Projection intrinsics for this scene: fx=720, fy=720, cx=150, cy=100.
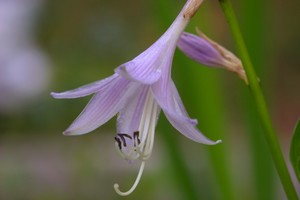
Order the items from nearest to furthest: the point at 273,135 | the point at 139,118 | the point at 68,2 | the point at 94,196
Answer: the point at 273,135 < the point at 139,118 < the point at 94,196 < the point at 68,2

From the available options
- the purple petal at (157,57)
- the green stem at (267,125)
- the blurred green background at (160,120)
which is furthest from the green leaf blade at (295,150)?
the blurred green background at (160,120)

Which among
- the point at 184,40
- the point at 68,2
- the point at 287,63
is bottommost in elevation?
the point at 287,63

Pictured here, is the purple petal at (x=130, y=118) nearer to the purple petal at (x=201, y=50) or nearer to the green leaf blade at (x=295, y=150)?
the purple petal at (x=201, y=50)

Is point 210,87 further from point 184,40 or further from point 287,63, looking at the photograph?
point 287,63

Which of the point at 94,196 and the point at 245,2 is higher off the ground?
the point at 245,2

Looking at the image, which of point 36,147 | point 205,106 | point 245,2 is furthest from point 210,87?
point 36,147

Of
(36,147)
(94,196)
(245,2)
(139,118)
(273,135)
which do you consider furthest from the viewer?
(36,147)

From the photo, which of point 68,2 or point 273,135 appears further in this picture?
point 68,2
